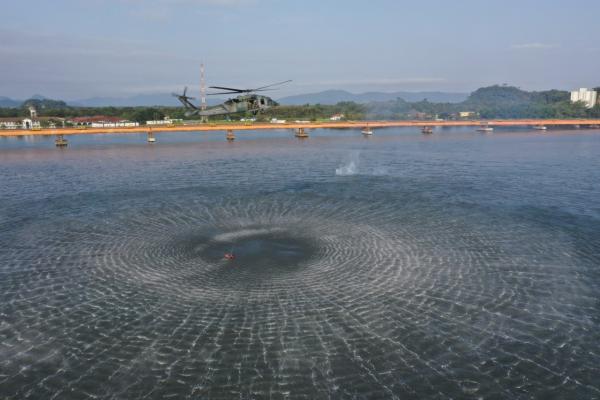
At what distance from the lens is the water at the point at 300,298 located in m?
14.0

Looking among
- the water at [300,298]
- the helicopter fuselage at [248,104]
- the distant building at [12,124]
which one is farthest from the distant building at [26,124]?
the water at [300,298]

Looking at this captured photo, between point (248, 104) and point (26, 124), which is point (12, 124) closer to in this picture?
point (26, 124)

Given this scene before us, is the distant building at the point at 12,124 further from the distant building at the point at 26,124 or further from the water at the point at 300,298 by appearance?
the water at the point at 300,298

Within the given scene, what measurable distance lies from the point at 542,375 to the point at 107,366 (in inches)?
659

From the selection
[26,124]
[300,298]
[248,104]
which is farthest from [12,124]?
[300,298]

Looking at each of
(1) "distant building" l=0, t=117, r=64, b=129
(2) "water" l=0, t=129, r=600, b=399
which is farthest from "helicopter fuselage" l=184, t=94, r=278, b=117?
(1) "distant building" l=0, t=117, r=64, b=129

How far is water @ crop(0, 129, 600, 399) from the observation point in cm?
1395

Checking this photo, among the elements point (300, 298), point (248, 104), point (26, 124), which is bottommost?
point (300, 298)

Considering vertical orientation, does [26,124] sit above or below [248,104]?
above

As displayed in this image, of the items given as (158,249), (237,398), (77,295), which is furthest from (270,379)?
(158,249)

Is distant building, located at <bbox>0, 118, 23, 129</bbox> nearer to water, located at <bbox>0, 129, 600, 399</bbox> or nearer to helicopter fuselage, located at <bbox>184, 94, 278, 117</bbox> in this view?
water, located at <bbox>0, 129, 600, 399</bbox>

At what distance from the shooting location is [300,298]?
19.2 meters

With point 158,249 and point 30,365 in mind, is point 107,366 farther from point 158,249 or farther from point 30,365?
point 158,249

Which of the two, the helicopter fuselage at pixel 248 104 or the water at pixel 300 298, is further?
the helicopter fuselage at pixel 248 104
